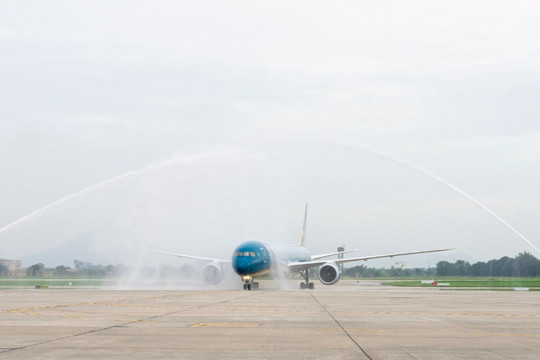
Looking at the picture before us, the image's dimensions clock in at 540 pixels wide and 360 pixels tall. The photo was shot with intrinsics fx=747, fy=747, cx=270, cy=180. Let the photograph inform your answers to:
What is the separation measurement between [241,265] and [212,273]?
18.0 feet

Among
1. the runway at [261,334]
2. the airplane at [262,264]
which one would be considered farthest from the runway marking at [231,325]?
the airplane at [262,264]

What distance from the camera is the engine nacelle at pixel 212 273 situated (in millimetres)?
67625

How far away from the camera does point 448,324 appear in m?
23.8

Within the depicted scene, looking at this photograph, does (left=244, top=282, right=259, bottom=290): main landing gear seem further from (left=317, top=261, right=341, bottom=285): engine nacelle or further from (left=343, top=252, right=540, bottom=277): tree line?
(left=343, top=252, right=540, bottom=277): tree line

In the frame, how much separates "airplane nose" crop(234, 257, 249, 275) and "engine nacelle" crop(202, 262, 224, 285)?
4119 millimetres

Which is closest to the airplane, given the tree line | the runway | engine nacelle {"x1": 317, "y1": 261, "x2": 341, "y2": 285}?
engine nacelle {"x1": 317, "y1": 261, "x2": 341, "y2": 285}

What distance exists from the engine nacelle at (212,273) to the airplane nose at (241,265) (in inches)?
162

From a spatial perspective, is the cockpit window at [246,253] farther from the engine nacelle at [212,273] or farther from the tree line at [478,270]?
the tree line at [478,270]

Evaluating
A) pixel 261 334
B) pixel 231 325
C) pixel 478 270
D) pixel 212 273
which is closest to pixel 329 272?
pixel 212 273

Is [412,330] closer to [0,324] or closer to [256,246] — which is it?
[0,324]

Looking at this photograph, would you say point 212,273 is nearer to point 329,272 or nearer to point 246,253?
point 246,253

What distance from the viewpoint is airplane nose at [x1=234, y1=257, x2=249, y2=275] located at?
6331 centimetres

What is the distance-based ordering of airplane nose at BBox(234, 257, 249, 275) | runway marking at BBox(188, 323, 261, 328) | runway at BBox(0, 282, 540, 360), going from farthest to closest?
airplane nose at BBox(234, 257, 249, 275) < runway marking at BBox(188, 323, 261, 328) < runway at BBox(0, 282, 540, 360)

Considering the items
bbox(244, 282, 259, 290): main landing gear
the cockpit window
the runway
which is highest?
the cockpit window
